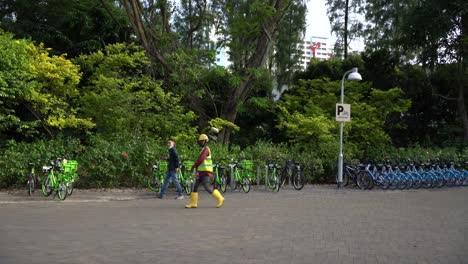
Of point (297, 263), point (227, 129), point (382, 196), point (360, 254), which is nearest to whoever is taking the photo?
point (297, 263)

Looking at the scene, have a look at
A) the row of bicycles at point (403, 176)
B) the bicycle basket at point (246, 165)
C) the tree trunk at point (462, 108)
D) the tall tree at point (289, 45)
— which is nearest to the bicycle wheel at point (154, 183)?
the bicycle basket at point (246, 165)

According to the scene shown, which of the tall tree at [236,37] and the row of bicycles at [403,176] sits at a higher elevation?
A: the tall tree at [236,37]

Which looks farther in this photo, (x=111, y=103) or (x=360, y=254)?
(x=111, y=103)

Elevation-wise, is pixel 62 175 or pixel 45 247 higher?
pixel 62 175

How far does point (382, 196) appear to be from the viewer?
15.3m

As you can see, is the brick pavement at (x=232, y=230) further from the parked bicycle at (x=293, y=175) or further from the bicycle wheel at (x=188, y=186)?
the parked bicycle at (x=293, y=175)

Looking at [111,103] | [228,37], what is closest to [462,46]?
[228,37]

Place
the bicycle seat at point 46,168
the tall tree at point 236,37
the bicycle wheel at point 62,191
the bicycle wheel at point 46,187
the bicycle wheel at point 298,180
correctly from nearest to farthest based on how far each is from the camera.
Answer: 1. the bicycle wheel at point 62,191
2. the bicycle seat at point 46,168
3. the bicycle wheel at point 46,187
4. the bicycle wheel at point 298,180
5. the tall tree at point 236,37

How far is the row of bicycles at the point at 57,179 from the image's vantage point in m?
13.1

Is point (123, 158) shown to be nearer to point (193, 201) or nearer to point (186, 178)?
point (186, 178)

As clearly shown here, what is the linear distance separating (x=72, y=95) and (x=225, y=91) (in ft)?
30.3

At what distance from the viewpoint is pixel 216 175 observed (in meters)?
15.6

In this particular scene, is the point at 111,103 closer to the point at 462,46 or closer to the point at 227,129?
the point at 227,129

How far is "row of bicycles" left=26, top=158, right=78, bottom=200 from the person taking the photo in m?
13.1
